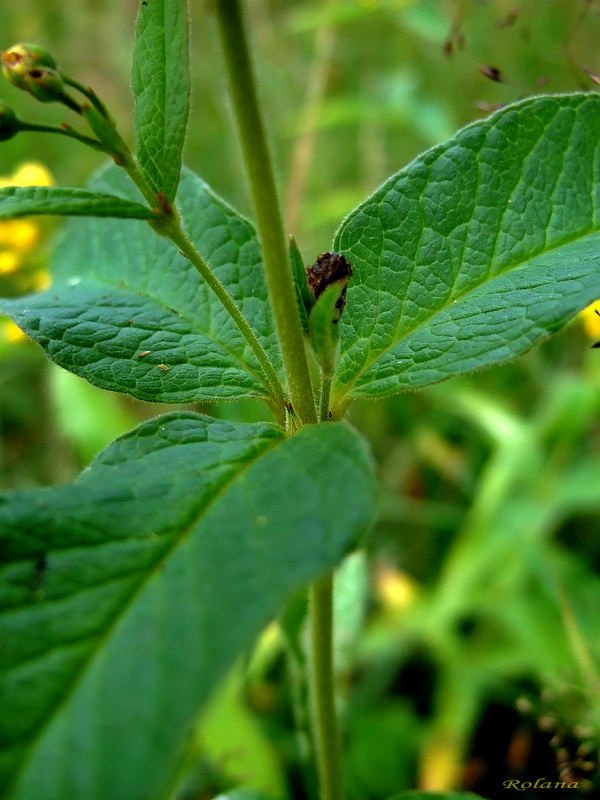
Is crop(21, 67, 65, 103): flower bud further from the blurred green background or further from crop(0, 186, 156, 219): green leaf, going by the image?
the blurred green background

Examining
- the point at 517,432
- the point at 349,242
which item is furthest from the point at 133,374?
the point at 517,432

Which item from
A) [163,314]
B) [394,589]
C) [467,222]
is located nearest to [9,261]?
[163,314]

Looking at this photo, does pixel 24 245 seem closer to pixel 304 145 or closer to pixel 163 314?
pixel 304 145

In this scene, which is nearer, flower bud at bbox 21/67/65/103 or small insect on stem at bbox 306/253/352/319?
flower bud at bbox 21/67/65/103

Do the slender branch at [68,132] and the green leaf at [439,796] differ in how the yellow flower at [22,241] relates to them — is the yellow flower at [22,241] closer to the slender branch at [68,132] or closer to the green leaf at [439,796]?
the slender branch at [68,132]

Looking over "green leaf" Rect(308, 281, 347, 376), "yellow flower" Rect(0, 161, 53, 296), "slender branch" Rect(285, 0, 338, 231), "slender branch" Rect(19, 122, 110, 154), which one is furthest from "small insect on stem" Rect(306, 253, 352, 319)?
"slender branch" Rect(285, 0, 338, 231)
